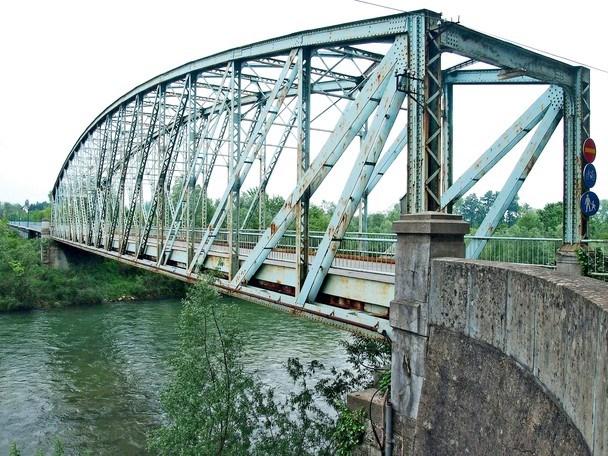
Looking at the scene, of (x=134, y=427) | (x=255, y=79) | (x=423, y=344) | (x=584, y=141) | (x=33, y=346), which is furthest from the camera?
(x=33, y=346)

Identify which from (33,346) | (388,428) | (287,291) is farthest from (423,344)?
(33,346)

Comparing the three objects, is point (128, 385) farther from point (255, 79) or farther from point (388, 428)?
point (388, 428)

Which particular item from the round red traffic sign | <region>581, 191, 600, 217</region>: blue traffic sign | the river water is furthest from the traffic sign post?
the river water

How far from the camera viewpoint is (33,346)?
2520cm

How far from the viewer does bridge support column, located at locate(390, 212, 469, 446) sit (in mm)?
6586

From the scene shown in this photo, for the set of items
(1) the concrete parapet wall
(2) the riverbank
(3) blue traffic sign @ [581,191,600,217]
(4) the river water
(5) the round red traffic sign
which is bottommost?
(4) the river water

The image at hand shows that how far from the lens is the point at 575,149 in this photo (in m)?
9.84

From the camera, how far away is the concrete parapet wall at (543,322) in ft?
10.7

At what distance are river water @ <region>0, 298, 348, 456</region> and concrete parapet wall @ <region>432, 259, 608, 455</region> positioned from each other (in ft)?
20.9

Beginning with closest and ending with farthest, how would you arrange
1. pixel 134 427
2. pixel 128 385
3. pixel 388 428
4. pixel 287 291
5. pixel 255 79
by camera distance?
pixel 388 428
pixel 287 291
pixel 134 427
pixel 255 79
pixel 128 385

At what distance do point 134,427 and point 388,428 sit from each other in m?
11.3

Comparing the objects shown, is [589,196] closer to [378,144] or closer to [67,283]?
[378,144]

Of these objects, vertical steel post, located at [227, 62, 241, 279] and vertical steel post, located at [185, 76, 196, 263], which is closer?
vertical steel post, located at [227, 62, 241, 279]

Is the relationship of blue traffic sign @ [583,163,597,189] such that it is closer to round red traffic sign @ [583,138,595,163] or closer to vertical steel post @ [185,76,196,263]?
round red traffic sign @ [583,138,595,163]
